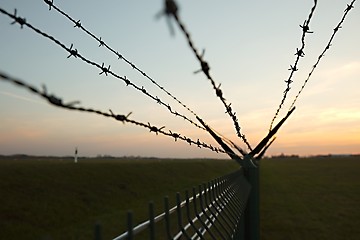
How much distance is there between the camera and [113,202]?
42094mm

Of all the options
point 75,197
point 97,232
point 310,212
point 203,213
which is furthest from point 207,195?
point 75,197

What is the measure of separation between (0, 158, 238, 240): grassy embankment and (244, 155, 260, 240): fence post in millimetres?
15644

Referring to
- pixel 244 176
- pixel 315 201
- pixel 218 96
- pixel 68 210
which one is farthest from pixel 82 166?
pixel 218 96

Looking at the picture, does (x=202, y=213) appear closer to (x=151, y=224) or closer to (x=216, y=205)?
(x=216, y=205)

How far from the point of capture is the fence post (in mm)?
9555

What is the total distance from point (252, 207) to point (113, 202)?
32.7 metres

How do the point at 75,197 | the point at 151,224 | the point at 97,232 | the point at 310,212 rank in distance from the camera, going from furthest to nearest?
the point at 75,197 → the point at 310,212 → the point at 151,224 → the point at 97,232

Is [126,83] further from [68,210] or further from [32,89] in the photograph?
[68,210]

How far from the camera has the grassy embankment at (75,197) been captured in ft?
99.3

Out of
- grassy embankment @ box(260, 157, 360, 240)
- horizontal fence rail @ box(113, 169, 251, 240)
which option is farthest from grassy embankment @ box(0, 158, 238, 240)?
horizontal fence rail @ box(113, 169, 251, 240)

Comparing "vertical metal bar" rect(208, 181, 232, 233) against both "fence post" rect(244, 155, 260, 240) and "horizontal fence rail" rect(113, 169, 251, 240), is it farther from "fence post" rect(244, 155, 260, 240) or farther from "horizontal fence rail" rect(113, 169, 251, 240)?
"fence post" rect(244, 155, 260, 240)

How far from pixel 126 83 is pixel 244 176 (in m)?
6.27

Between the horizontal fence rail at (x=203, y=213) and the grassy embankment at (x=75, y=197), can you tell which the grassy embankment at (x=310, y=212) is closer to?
the grassy embankment at (x=75, y=197)

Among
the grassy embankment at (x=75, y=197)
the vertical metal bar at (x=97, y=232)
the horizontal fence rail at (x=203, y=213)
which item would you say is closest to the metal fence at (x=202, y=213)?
the horizontal fence rail at (x=203, y=213)
